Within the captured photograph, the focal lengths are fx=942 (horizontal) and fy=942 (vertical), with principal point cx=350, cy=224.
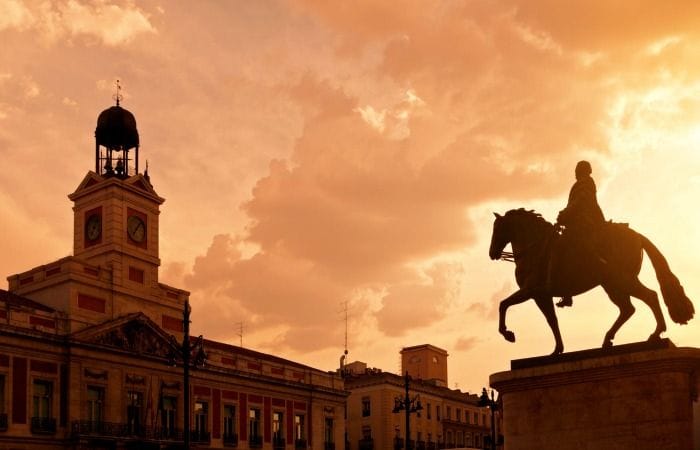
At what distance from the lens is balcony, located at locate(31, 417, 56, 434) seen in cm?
4075

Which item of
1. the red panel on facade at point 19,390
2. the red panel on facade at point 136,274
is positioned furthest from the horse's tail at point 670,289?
the red panel on facade at point 136,274

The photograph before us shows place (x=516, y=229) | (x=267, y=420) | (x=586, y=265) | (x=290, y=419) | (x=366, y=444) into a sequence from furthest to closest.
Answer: (x=366, y=444)
(x=290, y=419)
(x=267, y=420)
(x=516, y=229)
(x=586, y=265)

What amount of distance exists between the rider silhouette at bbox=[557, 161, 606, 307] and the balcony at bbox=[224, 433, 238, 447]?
40.5 m

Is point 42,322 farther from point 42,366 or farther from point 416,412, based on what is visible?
point 416,412

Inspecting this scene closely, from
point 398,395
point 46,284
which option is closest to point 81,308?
point 46,284

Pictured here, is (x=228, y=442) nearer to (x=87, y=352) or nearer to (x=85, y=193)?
(x=87, y=352)

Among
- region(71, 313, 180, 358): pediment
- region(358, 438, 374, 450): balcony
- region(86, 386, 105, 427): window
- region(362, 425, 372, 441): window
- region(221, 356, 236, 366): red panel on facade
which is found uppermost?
region(71, 313, 180, 358): pediment

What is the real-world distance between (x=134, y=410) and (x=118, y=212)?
1020 centimetres

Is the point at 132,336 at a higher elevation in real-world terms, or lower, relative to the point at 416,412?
higher

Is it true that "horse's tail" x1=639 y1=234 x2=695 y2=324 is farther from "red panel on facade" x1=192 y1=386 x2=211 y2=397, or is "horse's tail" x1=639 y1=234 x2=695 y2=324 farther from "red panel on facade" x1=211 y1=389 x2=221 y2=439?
"red panel on facade" x1=211 y1=389 x2=221 y2=439

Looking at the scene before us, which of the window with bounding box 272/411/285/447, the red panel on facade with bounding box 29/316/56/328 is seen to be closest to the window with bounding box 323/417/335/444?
the window with bounding box 272/411/285/447

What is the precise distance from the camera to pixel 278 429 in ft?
183

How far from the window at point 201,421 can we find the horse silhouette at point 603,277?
1508 inches

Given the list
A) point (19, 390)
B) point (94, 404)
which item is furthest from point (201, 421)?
point (19, 390)
